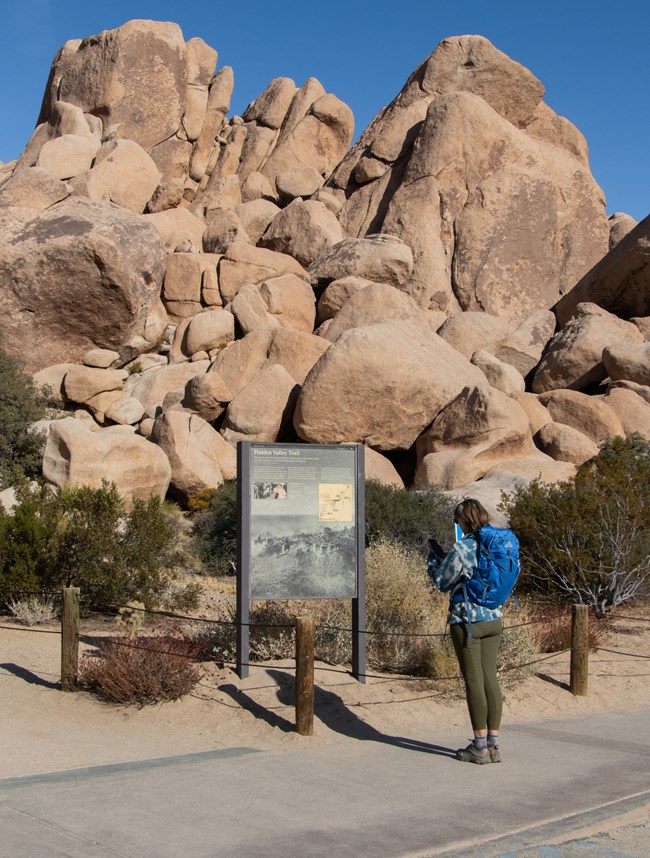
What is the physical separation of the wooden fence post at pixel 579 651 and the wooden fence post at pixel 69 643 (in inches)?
172

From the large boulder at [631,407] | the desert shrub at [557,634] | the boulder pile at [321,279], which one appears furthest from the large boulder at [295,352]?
the desert shrub at [557,634]

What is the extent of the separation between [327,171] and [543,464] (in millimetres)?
25640

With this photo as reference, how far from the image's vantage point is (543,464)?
20594mm

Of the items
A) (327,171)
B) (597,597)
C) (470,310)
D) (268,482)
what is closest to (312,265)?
(470,310)

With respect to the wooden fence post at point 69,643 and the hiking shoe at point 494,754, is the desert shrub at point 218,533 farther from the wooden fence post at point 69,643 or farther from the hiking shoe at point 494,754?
the hiking shoe at point 494,754

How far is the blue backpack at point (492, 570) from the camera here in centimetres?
659

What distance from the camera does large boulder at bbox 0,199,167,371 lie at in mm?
26719

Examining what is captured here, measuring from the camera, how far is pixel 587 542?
12461mm

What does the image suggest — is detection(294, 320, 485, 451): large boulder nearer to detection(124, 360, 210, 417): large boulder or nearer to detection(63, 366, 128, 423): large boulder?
detection(124, 360, 210, 417): large boulder

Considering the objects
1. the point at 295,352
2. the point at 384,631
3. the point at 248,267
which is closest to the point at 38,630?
the point at 384,631

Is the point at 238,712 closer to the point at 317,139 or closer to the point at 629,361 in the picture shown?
the point at 629,361

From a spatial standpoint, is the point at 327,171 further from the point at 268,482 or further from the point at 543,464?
the point at 268,482

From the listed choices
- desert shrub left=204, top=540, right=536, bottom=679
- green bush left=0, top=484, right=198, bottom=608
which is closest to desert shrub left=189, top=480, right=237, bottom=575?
green bush left=0, top=484, right=198, bottom=608

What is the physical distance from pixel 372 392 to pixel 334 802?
16818 millimetres
